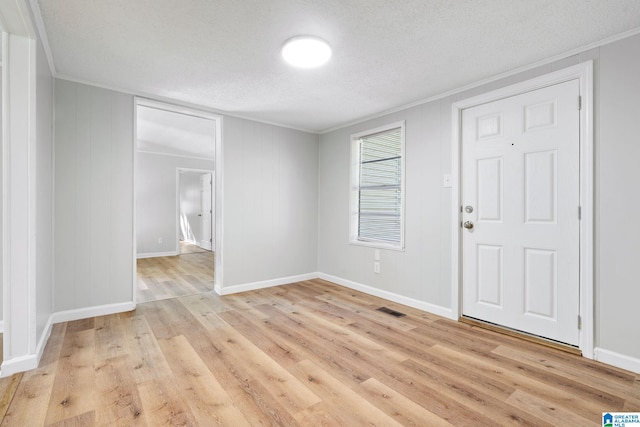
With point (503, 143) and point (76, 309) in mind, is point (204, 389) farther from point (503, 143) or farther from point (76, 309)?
point (503, 143)

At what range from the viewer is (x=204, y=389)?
1.77 m

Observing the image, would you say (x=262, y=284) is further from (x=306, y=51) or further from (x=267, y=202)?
(x=306, y=51)

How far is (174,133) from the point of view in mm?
5559

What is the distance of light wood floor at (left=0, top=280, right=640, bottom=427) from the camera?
155 cm

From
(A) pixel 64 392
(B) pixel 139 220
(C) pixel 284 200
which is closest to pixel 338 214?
(C) pixel 284 200

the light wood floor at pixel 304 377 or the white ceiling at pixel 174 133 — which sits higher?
the white ceiling at pixel 174 133

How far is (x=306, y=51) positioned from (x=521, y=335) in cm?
285

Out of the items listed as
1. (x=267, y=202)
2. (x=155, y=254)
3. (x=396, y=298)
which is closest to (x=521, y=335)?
(x=396, y=298)

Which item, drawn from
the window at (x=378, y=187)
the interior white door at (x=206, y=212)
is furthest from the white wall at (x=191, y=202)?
the window at (x=378, y=187)

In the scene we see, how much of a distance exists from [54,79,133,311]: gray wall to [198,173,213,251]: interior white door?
4616 mm

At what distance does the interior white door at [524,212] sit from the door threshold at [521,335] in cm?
3
